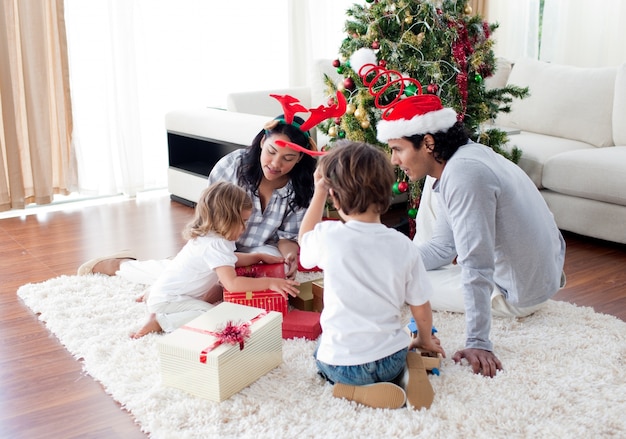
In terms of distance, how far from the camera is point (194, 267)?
249 cm

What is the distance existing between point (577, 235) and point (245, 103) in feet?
6.84

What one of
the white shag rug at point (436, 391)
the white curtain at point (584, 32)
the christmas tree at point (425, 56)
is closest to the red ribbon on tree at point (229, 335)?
the white shag rug at point (436, 391)

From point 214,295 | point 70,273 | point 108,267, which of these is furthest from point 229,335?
point 70,273

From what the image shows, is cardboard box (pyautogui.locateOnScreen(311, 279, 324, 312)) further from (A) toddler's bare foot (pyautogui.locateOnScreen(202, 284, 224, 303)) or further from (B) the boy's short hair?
(B) the boy's short hair

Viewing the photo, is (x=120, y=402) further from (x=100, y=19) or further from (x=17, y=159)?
(x=100, y=19)

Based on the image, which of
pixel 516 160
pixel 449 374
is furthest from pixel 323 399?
pixel 516 160

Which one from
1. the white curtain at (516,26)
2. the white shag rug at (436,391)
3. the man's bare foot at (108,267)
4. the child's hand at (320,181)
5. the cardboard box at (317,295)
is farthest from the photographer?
the white curtain at (516,26)

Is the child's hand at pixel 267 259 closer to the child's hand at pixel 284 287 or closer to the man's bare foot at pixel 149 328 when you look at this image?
the child's hand at pixel 284 287

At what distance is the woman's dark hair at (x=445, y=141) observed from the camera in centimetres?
220

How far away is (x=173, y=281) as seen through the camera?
249cm

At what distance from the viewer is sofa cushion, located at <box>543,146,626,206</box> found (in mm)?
3396

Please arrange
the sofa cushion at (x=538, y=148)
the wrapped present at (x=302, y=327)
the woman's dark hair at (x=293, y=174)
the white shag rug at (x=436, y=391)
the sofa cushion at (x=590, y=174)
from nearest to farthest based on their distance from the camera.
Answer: the white shag rug at (x=436, y=391), the wrapped present at (x=302, y=327), the woman's dark hair at (x=293, y=174), the sofa cushion at (x=590, y=174), the sofa cushion at (x=538, y=148)

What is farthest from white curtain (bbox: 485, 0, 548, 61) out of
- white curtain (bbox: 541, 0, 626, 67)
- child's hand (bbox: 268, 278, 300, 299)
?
child's hand (bbox: 268, 278, 300, 299)

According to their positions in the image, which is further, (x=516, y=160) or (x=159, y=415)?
(x=516, y=160)
